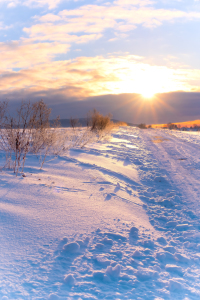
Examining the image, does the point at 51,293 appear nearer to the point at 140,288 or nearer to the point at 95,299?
the point at 95,299

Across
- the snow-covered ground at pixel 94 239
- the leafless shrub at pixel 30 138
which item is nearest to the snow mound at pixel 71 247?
the snow-covered ground at pixel 94 239

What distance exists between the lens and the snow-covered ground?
1.89m

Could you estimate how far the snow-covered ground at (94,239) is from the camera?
1.89 m

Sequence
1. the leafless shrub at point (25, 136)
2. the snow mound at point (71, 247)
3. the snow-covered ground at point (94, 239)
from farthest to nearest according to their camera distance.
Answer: the leafless shrub at point (25, 136) → the snow mound at point (71, 247) → the snow-covered ground at point (94, 239)

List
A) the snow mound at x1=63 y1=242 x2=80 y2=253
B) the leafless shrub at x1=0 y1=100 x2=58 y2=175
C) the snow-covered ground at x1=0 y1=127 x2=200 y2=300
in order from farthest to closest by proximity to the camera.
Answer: the leafless shrub at x1=0 y1=100 x2=58 y2=175 < the snow mound at x1=63 y1=242 x2=80 y2=253 < the snow-covered ground at x1=0 y1=127 x2=200 y2=300

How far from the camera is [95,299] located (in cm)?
174

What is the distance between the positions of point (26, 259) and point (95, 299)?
839 mm

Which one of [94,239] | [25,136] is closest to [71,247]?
[94,239]

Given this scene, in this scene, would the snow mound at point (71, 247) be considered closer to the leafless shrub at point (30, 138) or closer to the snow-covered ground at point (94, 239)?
the snow-covered ground at point (94, 239)

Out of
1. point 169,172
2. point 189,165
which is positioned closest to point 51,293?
point 169,172

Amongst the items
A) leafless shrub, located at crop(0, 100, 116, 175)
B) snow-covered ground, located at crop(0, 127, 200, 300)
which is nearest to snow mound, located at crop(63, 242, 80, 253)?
snow-covered ground, located at crop(0, 127, 200, 300)

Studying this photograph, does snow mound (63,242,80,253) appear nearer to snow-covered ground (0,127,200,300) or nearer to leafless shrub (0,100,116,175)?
snow-covered ground (0,127,200,300)

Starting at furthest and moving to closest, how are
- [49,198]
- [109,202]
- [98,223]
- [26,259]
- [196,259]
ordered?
[109,202] → [49,198] → [98,223] → [196,259] → [26,259]

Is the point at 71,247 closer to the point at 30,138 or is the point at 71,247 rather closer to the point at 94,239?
the point at 94,239
